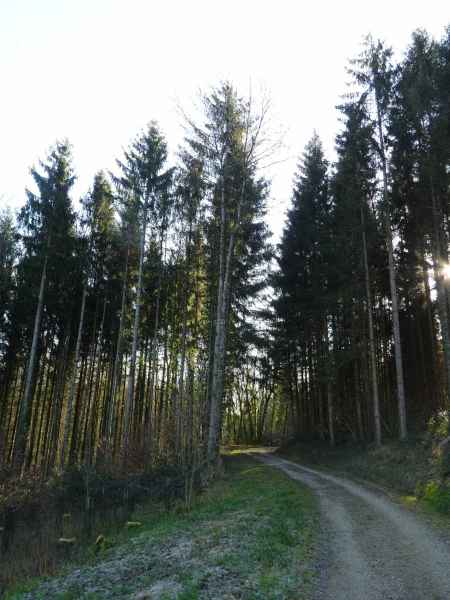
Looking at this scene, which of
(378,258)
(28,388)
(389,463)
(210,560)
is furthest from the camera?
(378,258)

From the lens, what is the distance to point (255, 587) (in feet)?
18.4

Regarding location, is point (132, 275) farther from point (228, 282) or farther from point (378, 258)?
point (378, 258)

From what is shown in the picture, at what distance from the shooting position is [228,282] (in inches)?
691

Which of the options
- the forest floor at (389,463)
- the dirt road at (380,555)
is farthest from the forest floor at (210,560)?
the forest floor at (389,463)

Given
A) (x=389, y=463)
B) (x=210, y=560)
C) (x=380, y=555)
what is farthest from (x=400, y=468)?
(x=210, y=560)

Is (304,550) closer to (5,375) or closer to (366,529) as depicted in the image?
(366,529)

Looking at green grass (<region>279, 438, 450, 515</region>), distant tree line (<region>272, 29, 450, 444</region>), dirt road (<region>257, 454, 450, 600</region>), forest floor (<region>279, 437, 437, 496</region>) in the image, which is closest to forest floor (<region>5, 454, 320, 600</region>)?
dirt road (<region>257, 454, 450, 600</region>)

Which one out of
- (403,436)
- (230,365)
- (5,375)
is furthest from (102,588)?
(5,375)

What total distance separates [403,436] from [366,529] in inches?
361

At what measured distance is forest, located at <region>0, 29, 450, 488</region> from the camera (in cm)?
1712

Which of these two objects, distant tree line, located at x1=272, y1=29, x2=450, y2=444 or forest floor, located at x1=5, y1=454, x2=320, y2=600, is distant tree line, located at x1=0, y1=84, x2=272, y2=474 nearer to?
distant tree line, located at x1=272, y1=29, x2=450, y2=444

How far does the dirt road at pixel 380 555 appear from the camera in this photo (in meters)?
5.50

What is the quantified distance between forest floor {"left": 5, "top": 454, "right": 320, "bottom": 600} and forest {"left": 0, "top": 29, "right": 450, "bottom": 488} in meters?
4.65

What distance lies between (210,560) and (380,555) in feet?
8.89
